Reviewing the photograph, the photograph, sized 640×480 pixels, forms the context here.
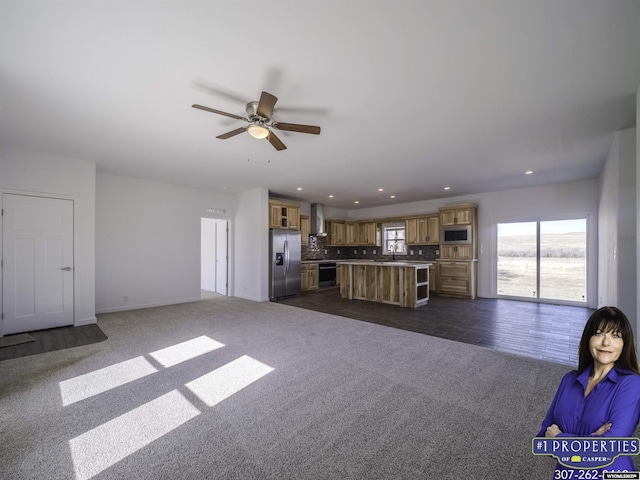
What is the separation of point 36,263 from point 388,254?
28.2ft

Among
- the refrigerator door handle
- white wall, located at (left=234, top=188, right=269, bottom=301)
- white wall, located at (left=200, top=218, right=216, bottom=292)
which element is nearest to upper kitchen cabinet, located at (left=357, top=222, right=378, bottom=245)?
the refrigerator door handle

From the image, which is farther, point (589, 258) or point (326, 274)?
point (326, 274)

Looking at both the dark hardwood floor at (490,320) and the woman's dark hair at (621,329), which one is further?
the dark hardwood floor at (490,320)

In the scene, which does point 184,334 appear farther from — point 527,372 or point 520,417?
point 527,372

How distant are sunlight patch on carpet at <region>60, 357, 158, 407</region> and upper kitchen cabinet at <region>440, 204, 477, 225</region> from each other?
7.28 metres

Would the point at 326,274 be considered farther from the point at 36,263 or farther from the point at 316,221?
the point at 36,263

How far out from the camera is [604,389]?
891 millimetres

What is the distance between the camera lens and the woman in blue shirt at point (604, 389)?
33.1 inches

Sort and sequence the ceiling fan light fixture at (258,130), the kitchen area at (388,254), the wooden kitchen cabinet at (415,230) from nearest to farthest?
the ceiling fan light fixture at (258,130) → the kitchen area at (388,254) → the wooden kitchen cabinet at (415,230)

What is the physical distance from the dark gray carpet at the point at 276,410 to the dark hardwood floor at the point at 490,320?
0.45 m

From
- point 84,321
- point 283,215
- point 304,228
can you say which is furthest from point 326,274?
point 84,321

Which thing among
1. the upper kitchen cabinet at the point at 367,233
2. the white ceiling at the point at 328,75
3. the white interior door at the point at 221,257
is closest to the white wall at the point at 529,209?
the upper kitchen cabinet at the point at 367,233

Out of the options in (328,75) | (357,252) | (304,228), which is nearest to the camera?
(328,75)

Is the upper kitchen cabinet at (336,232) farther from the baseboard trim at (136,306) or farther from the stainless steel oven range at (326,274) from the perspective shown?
the baseboard trim at (136,306)
